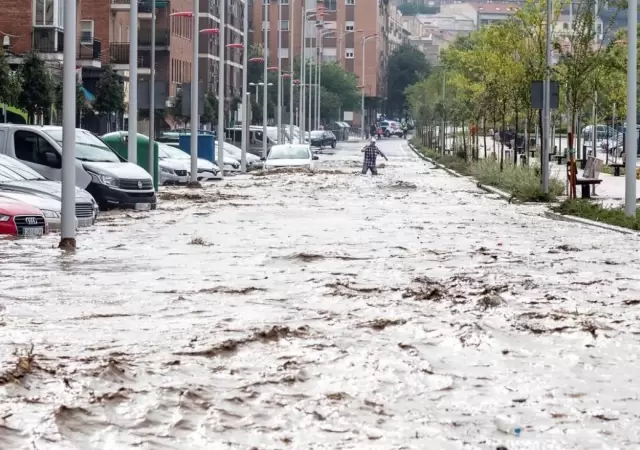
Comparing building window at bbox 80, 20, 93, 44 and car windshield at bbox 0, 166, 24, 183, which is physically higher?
building window at bbox 80, 20, 93, 44

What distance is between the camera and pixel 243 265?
19750 mm

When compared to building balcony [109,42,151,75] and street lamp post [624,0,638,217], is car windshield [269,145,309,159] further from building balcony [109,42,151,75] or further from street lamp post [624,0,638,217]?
street lamp post [624,0,638,217]

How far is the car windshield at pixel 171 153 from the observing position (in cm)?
5178

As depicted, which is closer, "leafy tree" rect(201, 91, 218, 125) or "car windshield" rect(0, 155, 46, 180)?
"car windshield" rect(0, 155, 46, 180)

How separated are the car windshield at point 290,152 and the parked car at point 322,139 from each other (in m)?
54.7

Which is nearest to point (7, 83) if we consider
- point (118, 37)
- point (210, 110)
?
point (118, 37)

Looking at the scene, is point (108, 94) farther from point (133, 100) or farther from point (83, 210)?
point (83, 210)

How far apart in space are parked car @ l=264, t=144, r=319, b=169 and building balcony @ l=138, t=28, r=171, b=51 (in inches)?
1434

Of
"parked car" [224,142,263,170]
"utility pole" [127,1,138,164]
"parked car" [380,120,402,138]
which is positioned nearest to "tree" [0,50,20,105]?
"utility pole" [127,1,138,164]

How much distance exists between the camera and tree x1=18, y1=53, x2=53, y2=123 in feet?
180

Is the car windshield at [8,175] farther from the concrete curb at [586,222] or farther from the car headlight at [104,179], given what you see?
the concrete curb at [586,222]

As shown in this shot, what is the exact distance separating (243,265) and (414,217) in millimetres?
12362

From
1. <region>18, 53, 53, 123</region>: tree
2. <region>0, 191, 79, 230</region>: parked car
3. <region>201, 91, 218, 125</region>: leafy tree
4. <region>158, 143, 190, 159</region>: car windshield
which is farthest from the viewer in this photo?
<region>201, 91, 218, 125</region>: leafy tree

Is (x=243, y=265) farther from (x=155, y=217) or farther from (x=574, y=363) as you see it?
(x=155, y=217)
